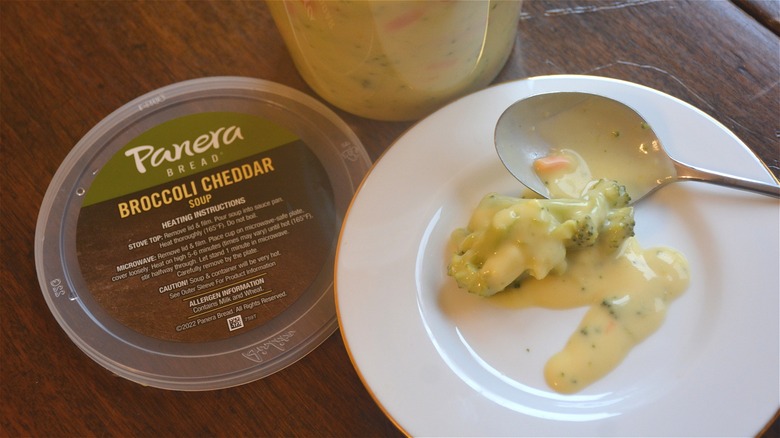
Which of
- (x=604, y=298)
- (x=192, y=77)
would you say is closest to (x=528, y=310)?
(x=604, y=298)

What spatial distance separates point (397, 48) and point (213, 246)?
321 mm

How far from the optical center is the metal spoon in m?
0.72

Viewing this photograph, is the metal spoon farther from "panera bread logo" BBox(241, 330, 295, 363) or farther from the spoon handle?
"panera bread logo" BBox(241, 330, 295, 363)

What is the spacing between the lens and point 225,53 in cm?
91

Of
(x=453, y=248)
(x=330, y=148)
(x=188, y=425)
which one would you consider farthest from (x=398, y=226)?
(x=188, y=425)

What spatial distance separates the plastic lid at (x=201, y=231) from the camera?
722 mm

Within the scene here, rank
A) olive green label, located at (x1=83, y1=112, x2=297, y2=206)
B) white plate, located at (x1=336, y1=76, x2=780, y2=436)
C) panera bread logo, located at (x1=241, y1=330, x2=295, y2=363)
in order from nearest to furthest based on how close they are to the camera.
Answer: white plate, located at (x1=336, y1=76, x2=780, y2=436)
panera bread logo, located at (x1=241, y1=330, x2=295, y2=363)
olive green label, located at (x1=83, y1=112, x2=297, y2=206)

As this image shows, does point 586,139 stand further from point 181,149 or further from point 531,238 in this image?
point 181,149

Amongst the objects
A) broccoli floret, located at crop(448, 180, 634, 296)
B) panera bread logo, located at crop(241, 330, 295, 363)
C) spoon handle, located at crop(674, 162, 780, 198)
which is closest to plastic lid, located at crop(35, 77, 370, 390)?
panera bread logo, located at crop(241, 330, 295, 363)

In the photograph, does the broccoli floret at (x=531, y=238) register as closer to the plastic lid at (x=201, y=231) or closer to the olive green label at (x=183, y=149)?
the plastic lid at (x=201, y=231)

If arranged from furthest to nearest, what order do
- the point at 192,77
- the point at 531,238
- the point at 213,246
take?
the point at 192,77 → the point at 213,246 → the point at 531,238

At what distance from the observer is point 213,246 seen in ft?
2.54

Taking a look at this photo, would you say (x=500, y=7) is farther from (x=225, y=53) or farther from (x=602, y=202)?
(x=225, y=53)

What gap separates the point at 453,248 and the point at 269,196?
24 centimetres
